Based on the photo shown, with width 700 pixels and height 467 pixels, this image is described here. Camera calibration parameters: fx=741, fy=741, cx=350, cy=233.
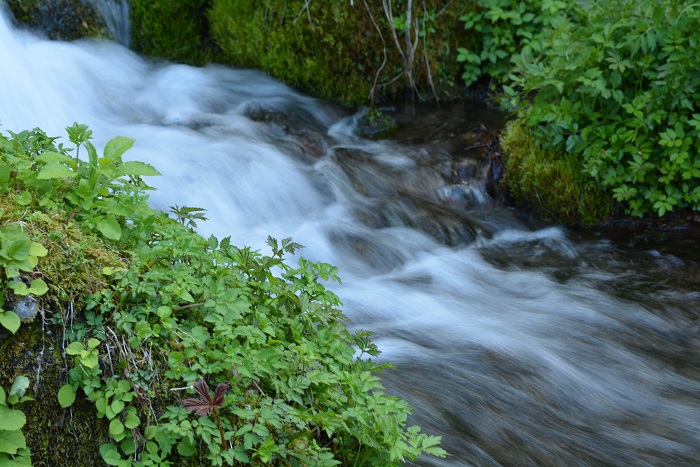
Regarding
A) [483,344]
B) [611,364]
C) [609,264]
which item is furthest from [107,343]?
[609,264]

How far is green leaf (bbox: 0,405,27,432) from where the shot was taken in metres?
2.03

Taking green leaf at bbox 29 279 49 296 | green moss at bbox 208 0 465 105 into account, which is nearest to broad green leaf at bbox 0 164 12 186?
green leaf at bbox 29 279 49 296

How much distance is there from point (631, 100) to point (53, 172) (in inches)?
159

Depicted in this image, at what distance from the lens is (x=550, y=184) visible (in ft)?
18.3

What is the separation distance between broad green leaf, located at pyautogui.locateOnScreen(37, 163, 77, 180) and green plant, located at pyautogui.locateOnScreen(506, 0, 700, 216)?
3.61 m

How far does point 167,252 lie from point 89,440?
2.12 ft

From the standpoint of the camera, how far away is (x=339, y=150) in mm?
6445

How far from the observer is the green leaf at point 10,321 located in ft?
6.93

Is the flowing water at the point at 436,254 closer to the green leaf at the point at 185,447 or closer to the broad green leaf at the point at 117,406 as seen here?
the green leaf at the point at 185,447

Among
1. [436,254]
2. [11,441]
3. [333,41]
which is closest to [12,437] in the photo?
[11,441]

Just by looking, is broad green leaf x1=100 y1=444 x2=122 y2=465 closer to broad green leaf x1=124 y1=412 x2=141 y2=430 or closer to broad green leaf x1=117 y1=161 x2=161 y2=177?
broad green leaf x1=124 y1=412 x2=141 y2=430

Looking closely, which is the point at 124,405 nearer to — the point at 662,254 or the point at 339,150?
the point at 662,254

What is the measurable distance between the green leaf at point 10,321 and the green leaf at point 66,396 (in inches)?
8.7

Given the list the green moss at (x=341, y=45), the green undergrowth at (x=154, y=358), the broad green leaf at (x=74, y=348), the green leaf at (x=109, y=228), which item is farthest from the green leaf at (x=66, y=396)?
the green moss at (x=341, y=45)
